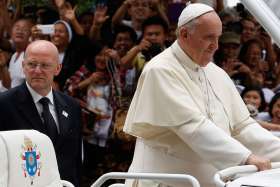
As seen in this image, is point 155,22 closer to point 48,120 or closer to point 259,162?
point 48,120

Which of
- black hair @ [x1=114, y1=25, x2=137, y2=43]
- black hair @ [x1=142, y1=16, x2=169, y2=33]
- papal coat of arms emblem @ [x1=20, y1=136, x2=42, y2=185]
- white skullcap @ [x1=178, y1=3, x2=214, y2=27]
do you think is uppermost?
white skullcap @ [x1=178, y1=3, x2=214, y2=27]

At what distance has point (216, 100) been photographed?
597 cm

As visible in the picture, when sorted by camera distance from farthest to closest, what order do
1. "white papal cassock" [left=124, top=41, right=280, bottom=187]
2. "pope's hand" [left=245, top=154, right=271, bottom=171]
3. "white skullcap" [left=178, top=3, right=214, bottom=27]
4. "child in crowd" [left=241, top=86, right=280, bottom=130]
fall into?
1. "child in crowd" [left=241, top=86, right=280, bottom=130]
2. "white skullcap" [left=178, top=3, right=214, bottom=27]
3. "white papal cassock" [left=124, top=41, right=280, bottom=187]
4. "pope's hand" [left=245, top=154, right=271, bottom=171]

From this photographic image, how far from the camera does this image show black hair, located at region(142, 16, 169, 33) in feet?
30.4

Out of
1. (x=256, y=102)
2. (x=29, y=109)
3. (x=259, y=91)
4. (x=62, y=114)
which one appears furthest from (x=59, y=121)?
(x=259, y=91)

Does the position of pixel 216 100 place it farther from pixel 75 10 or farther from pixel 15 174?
pixel 75 10

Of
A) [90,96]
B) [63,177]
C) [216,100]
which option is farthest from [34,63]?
[90,96]

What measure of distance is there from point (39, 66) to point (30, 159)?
120cm

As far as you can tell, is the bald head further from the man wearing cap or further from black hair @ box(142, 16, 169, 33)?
black hair @ box(142, 16, 169, 33)

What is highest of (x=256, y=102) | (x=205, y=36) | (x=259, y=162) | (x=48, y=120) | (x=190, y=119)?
(x=205, y=36)

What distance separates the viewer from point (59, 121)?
21.3 feet

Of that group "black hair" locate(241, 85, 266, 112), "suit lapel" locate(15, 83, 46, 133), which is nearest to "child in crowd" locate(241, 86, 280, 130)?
"black hair" locate(241, 85, 266, 112)

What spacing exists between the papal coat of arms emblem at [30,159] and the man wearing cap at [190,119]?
750 millimetres

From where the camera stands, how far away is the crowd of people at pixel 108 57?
29.8 ft
